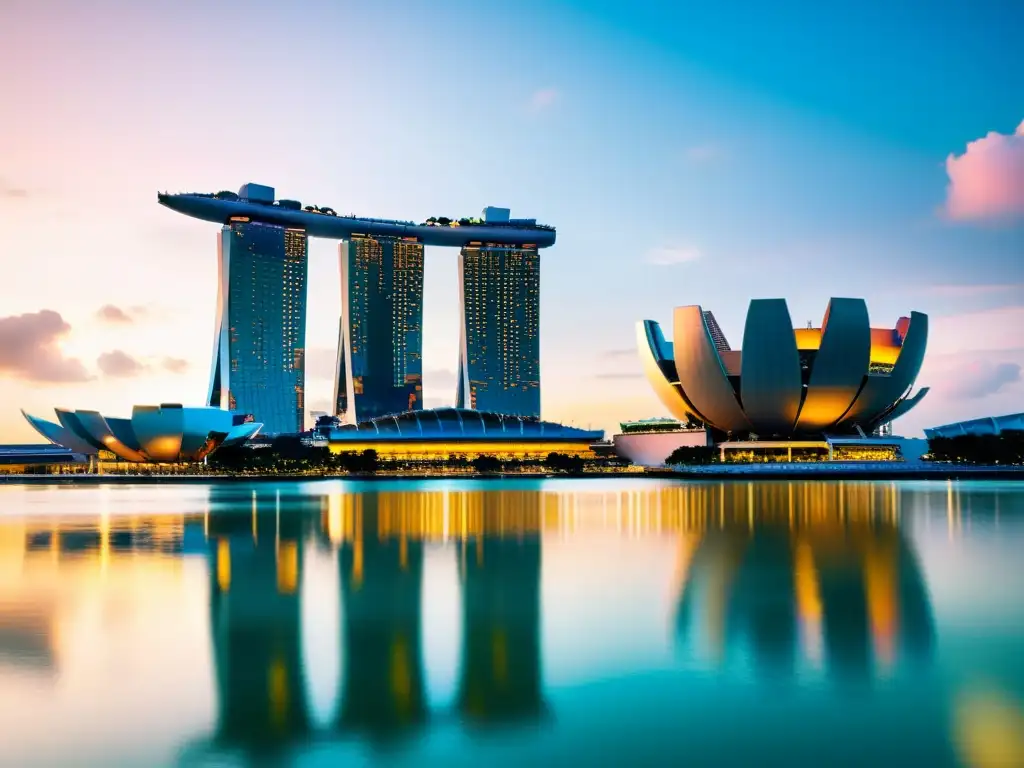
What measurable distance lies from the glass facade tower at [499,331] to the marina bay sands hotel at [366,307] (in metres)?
0.12

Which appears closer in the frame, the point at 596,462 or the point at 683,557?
the point at 683,557

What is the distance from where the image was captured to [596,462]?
87188 millimetres

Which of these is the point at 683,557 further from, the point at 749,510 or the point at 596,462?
the point at 596,462

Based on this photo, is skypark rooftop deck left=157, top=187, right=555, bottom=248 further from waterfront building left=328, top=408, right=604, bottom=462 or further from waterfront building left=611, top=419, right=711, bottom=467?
waterfront building left=611, top=419, right=711, bottom=467

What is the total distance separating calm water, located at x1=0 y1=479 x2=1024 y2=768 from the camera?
6.75m

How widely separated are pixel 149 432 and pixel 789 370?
4215 cm

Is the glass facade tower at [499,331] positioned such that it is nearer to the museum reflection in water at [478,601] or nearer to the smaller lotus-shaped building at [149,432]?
the smaller lotus-shaped building at [149,432]

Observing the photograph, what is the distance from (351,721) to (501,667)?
2004 mm

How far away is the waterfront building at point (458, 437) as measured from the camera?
8581cm

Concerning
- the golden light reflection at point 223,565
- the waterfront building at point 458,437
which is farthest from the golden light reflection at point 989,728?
the waterfront building at point 458,437

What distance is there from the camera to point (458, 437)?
85688 mm

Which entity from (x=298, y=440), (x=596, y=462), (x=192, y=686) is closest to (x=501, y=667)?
(x=192, y=686)

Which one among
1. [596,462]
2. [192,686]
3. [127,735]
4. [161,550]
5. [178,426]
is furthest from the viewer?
[596,462]

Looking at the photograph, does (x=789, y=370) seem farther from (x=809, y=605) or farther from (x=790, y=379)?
(x=809, y=605)
